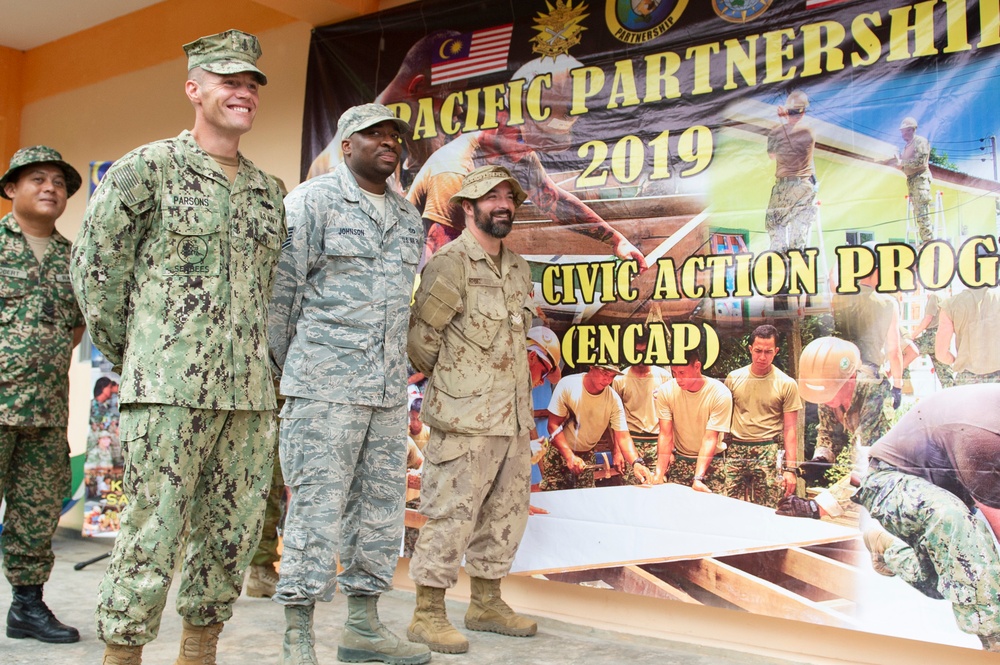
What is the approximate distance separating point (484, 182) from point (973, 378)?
2058 millimetres

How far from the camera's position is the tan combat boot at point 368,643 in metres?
3.40

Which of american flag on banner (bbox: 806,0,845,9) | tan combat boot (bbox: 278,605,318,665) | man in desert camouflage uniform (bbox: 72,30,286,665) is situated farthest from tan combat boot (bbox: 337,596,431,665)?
american flag on banner (bbox: 806,0,845,9)

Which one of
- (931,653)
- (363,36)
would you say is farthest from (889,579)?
(363,36)

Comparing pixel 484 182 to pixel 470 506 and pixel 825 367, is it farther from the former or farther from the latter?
pixel 825 367

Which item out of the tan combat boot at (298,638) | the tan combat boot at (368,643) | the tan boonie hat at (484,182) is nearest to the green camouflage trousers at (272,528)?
the tan combat boot at (368,643)

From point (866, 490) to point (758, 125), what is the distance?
1.48 meters

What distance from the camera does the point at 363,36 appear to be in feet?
16.2

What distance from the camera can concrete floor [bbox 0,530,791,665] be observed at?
11.5 ft

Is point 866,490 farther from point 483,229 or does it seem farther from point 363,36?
point 363,36

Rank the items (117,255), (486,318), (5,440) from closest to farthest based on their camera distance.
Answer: (117,255) → (5,440) → (486,318)

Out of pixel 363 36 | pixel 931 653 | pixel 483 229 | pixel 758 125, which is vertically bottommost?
pixel 931 653

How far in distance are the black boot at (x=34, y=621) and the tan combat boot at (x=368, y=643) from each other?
3.79ft

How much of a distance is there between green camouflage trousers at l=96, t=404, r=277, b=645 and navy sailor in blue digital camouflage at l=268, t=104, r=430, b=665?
35 cm

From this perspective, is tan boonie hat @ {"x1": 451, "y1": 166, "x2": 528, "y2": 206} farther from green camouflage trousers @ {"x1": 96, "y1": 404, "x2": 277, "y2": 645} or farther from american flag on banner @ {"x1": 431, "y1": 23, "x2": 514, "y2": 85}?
green camouflage trousers @ {"x1": 96, "y1": 404, "x2": 277, "y2": 645}
